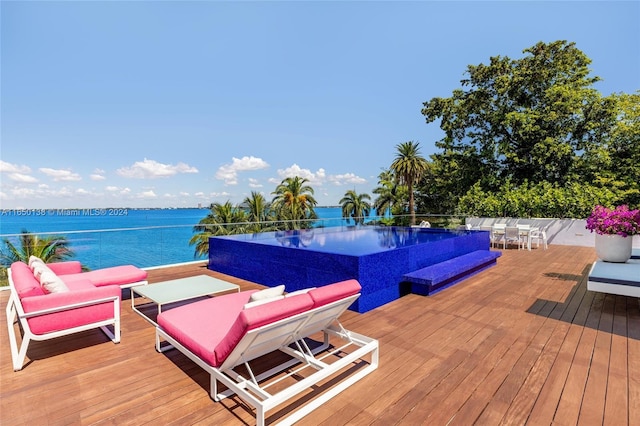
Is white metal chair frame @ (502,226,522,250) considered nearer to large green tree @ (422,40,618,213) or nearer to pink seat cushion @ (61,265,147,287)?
large green tree @ (422,40,618,213)

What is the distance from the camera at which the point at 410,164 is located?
908 inches

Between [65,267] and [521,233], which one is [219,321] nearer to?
[65,267]

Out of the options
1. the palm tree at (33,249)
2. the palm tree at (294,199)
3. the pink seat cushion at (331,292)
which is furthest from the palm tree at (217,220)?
the pink seat cushion at (331,292)

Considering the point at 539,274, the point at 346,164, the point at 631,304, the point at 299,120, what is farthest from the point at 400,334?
the point at 346,164

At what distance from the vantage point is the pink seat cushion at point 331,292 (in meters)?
2.32

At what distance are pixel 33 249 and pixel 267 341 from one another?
850 cm

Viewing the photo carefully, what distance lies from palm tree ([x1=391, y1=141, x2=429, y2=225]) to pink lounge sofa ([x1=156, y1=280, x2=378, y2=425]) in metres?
20.9

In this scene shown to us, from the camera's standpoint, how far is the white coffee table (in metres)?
3.61

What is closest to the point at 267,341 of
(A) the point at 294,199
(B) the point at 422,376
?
(B) the point at 422,376

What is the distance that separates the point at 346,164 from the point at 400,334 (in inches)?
2011

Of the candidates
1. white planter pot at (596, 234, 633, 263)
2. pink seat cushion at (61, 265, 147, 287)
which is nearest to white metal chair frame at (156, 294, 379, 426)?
pink seat cushion at (61, 265, 147, 287)

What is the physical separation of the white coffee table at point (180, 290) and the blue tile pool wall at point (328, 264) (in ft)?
3.99

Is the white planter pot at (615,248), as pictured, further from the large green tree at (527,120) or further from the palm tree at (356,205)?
the palm tree at (356,205)

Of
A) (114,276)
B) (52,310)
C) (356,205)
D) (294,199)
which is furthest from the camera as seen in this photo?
(356,205)
